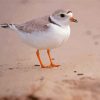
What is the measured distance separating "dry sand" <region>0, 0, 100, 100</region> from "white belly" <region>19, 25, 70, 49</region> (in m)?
0.38

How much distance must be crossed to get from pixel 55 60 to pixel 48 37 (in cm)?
106

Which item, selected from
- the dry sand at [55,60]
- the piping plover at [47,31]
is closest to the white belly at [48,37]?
the piping plover at [47,31]

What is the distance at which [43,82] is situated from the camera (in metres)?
6.61

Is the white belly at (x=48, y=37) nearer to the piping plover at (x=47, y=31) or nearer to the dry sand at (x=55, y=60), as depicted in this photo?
the piping plover at (x=47, y=31)

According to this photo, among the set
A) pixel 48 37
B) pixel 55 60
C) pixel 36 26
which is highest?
pixel 36 26

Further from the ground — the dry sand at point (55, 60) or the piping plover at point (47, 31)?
the piping plover at point (47, 31)

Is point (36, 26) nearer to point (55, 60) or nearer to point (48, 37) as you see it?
point (48, 37)

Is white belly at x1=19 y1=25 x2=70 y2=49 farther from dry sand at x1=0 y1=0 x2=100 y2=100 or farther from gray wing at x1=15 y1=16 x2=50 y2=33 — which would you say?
dry sand at x1=0 y1=0 x2=100 y2=100

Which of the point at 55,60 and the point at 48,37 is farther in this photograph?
the point at 55,60

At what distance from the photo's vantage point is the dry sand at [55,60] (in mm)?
6423

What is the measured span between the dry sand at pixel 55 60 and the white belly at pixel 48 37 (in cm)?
38

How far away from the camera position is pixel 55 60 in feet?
26.5

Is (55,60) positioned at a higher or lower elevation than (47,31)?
lower

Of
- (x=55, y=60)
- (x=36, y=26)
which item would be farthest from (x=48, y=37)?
(x=55, y=60)
